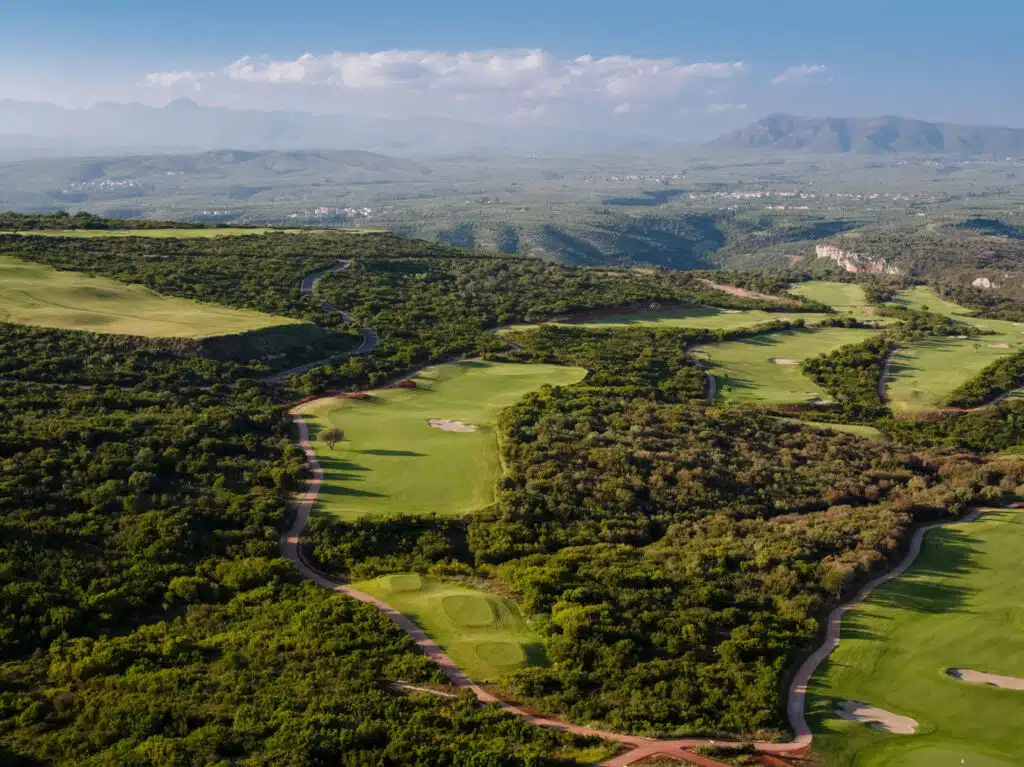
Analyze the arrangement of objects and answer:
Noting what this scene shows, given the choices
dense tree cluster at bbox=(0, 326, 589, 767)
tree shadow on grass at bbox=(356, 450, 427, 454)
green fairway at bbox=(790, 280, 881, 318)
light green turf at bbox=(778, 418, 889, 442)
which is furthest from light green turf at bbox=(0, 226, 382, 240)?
light green turf at bbox=(778, 418, 889, 442)

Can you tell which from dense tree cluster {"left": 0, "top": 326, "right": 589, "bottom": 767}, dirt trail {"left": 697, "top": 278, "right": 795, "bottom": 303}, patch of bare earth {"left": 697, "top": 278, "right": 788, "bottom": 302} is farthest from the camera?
patch of bare earth {"left": 697, "top": 278, "right": 788, "bottom": 302}

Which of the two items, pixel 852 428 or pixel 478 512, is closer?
pixel 478 512

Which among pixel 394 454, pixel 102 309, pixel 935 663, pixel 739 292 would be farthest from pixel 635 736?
pixel 739 292

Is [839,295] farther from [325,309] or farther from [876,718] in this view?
[876,718]

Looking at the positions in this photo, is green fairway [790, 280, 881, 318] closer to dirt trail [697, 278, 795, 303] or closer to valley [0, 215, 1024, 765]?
dirt trail [697, 278, 795, 303]

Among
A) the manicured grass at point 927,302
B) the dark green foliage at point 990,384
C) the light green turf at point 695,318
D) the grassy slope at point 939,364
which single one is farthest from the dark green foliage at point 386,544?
the manicured grass at point 927,302

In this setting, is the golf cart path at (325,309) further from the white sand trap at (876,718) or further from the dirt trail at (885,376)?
the white sand trap at (876,718)
